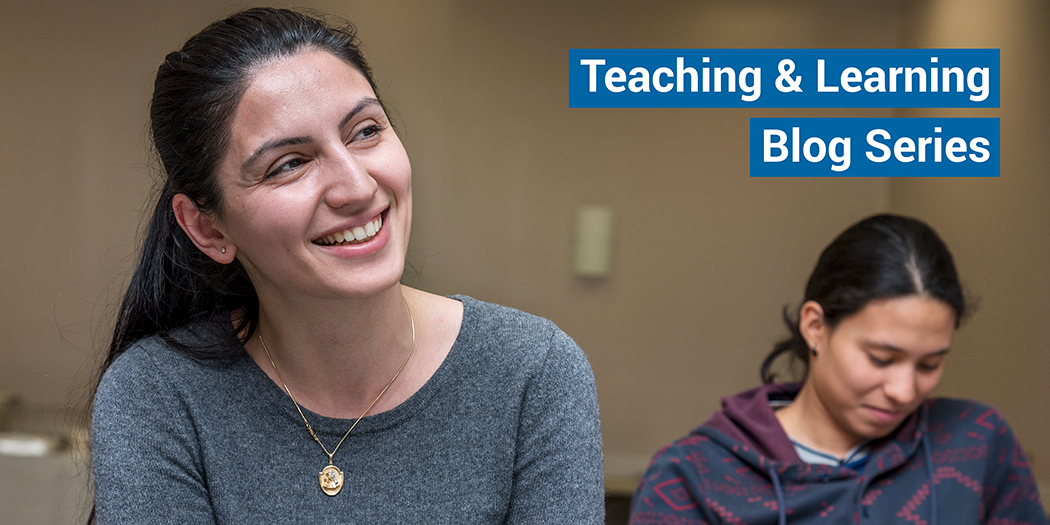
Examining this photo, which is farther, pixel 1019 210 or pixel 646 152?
pixel 646 152

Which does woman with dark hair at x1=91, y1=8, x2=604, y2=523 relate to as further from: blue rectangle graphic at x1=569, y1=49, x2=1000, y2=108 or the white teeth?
blue rectangle graphic at x1=569, y1=49, x2=1000, y2=108

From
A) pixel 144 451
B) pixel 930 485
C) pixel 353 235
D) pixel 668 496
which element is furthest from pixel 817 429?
pixel 144 451

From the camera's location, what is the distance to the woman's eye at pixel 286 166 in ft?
3.21

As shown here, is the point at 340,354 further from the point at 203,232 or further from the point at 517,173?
the point at 517,173

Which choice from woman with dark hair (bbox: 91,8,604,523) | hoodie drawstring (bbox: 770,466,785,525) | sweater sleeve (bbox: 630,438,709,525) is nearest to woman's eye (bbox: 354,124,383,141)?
woman with dark hair (bbox: 91,8,604,523)

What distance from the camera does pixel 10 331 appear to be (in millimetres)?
3328

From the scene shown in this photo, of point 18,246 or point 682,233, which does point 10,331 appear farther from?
point 682,233

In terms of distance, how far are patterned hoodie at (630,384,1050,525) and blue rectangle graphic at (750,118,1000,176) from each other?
1.44 meters

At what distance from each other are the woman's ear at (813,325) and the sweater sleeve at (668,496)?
314mm

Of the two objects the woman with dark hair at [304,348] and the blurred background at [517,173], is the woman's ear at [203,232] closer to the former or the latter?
the woman with dark hair at [304,348]

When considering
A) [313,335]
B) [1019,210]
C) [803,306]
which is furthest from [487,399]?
[1019,210]

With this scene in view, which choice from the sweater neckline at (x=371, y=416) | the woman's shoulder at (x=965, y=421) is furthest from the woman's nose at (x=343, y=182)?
the woman's shoulder at (x=965, y=421)

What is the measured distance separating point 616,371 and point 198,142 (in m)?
2.57

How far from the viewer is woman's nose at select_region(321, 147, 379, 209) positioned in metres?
0.97
